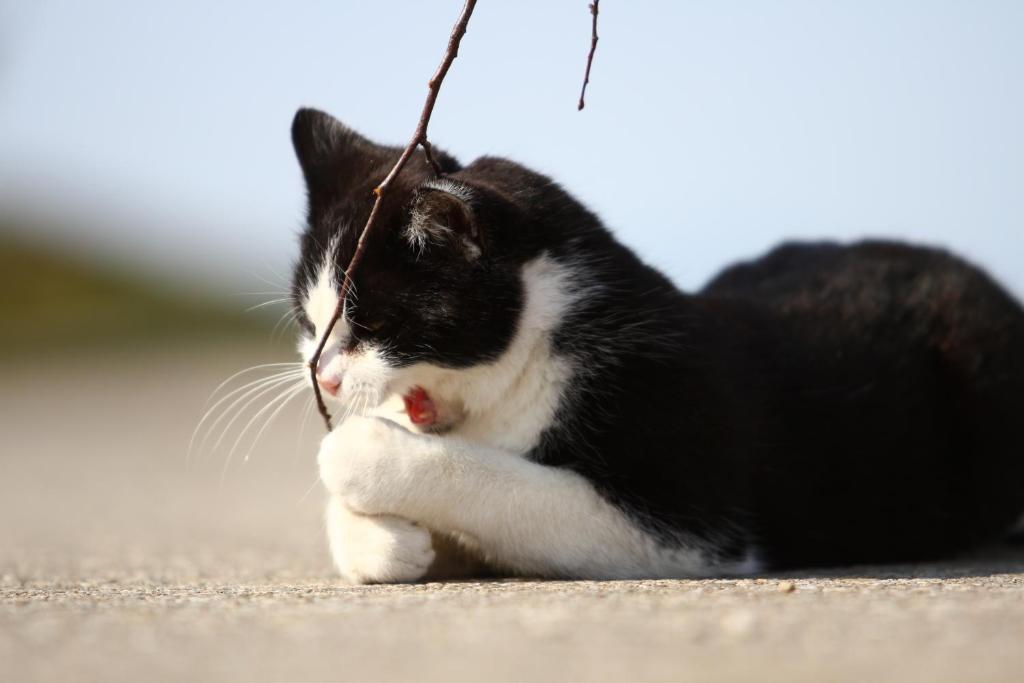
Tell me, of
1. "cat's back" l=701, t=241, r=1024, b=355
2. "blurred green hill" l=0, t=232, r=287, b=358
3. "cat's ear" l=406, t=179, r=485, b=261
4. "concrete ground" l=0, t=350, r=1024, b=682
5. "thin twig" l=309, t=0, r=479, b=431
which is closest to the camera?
"concrete ground" l=0, t=350, r=1024, b=682

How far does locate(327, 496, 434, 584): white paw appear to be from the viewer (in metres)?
2.37

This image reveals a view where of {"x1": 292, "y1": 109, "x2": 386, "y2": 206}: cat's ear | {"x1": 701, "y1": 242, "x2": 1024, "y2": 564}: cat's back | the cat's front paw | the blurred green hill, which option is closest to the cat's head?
A: the cat's front paw

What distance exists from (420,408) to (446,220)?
457 mm

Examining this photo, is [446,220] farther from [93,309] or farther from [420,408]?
[93,309]

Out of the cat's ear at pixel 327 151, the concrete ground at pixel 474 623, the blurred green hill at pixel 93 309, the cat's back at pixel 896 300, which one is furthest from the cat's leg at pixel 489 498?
the blurred green hill at pixel 93 309

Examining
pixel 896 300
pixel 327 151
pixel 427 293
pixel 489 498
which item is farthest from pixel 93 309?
pixel 489 498

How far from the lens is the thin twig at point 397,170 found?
2.25 metres

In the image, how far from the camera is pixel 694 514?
100 inches

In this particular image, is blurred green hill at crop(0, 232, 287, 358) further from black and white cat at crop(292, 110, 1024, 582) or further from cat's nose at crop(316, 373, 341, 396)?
cat's nose at crop(316, 373, 341, 396)

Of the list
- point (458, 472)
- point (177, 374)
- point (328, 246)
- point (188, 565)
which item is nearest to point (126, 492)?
point (188, 565)

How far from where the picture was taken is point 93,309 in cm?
1420

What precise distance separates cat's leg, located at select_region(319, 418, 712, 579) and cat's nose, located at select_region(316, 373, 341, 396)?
0.18m

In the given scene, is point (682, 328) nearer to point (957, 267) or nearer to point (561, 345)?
point (561, 345)

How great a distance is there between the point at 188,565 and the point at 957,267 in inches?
93.8
